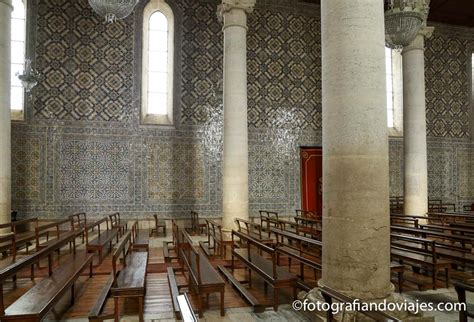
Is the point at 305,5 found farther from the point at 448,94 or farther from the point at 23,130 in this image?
the point at 23,130

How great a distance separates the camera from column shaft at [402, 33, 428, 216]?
12664mm

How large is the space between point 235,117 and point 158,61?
5.91 meters

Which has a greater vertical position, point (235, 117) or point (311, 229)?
point (235, 117)

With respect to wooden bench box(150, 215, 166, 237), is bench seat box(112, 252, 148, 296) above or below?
above

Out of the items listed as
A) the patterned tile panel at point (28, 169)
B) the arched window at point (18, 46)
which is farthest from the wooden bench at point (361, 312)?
the arched window at point (18, 46)

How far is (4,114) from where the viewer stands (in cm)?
1016

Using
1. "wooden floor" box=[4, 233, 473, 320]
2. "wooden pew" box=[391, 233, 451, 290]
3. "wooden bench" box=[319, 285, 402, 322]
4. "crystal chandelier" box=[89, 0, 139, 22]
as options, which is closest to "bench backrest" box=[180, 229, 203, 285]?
"wooden floor" box=[4, 233, 473, 320]

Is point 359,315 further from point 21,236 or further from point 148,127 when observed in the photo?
point 148,127

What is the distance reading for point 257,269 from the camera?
5.89m

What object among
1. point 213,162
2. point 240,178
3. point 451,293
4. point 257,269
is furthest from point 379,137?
point 213,162

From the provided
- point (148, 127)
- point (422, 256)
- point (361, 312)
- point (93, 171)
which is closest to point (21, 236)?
point (93, 171)

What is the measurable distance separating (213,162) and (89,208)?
5.01 metres

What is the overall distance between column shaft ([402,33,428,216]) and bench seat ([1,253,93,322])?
10.8m

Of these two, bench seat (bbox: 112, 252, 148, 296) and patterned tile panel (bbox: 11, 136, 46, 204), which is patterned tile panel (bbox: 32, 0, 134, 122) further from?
bench seat (bbox: 112, 252, 148, 296)
